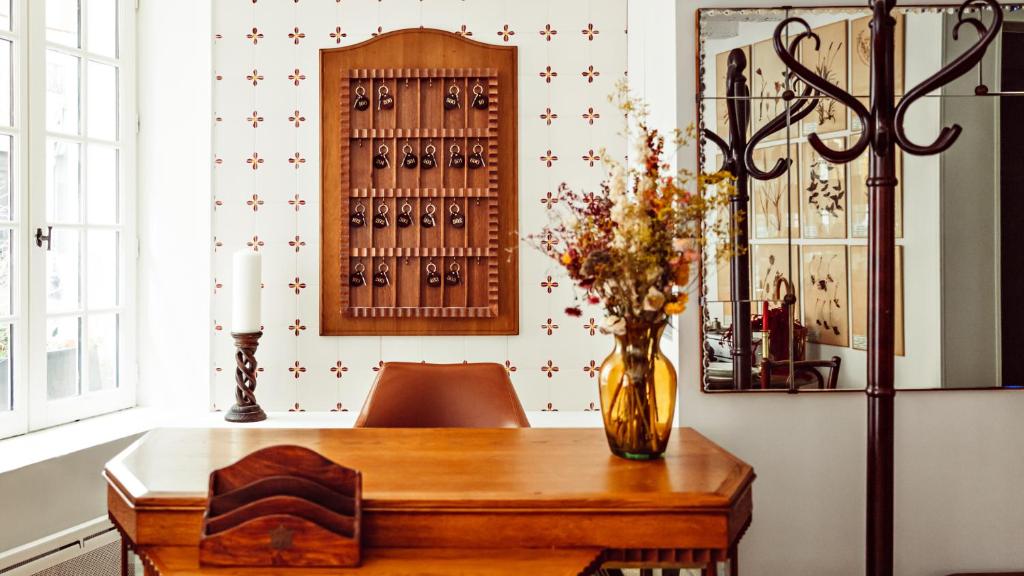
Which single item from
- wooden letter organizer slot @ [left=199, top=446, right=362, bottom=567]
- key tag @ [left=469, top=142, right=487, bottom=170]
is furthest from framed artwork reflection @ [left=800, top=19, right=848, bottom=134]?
wooden letter organizer slot @ [left=199, top=446, right=362, bottom=567]

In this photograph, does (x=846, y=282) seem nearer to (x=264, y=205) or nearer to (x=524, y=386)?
(x=524, y=386)

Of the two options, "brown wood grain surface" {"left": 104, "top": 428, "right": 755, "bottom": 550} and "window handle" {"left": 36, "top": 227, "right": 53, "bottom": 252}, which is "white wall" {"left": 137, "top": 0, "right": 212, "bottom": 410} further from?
"brown wood grain surface" {"left": 104, "top": 428, "right": 755, "bottom": 550}

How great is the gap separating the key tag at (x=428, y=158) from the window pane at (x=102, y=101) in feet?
3.93

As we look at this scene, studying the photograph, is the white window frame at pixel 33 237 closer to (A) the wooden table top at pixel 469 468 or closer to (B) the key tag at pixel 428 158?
(A) the wooden table top at pixel 469 468

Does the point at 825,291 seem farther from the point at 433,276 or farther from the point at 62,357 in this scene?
the point at 62,357

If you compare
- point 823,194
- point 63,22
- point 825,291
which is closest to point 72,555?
point 63,22

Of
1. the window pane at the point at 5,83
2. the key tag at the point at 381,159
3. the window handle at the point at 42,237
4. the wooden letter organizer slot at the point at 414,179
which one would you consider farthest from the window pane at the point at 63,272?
the key tag at the point at 381,159

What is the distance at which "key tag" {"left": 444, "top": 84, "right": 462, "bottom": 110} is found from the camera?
2.96 meters

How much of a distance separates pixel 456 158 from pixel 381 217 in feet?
1.23

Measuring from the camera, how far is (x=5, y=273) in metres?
2.46

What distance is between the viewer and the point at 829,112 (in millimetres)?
2078

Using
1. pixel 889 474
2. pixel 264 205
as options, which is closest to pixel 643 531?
pixel 889 474

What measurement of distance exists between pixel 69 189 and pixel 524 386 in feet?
6.01

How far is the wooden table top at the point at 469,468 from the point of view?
147cm
